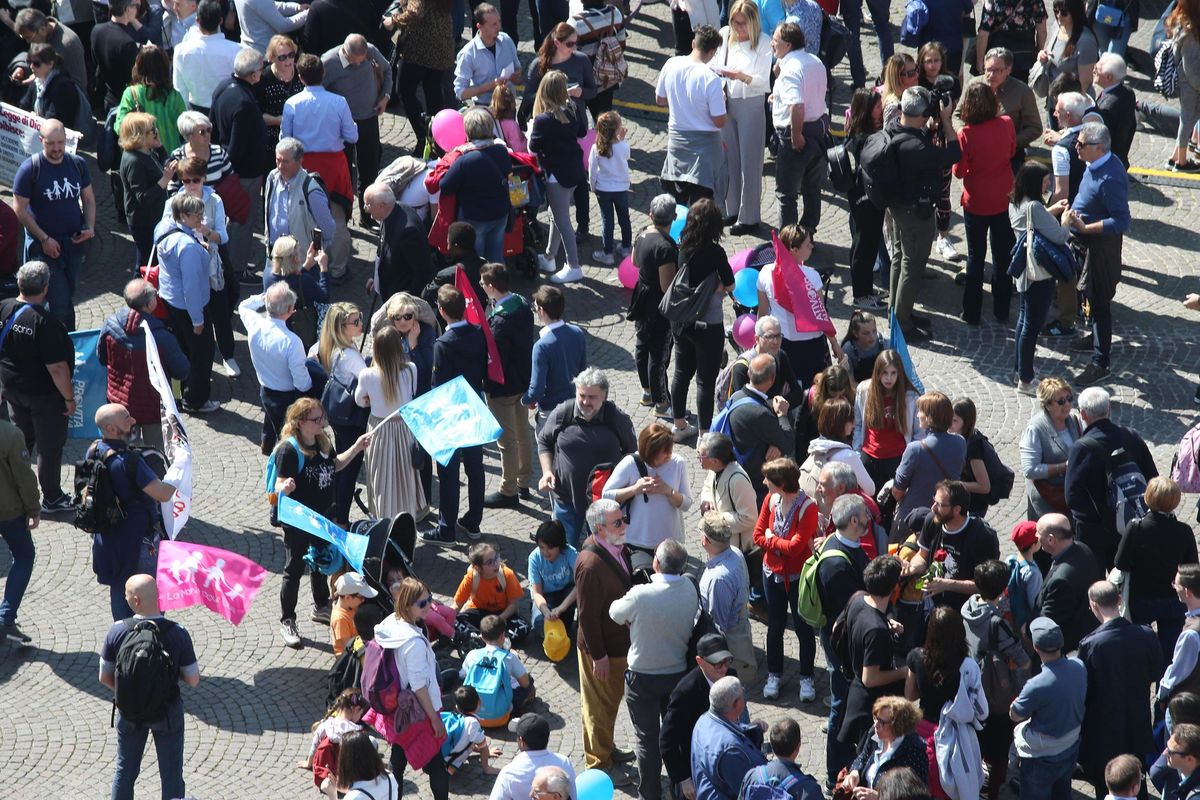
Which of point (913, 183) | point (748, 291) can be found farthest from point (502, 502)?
point (913, 183)

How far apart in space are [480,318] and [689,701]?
4131 mm

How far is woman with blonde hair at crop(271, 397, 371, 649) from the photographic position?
11656mm

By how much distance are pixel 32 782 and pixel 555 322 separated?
4.61 m

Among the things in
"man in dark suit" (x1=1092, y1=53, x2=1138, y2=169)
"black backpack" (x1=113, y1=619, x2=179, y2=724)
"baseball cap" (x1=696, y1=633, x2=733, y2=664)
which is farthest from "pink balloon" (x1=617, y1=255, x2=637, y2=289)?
"black backpack" (x1=113, y1=619, x2=179, y2=724)

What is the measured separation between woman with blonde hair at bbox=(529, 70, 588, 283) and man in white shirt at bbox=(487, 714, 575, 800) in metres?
7.28

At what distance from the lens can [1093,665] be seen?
1004 centimetres

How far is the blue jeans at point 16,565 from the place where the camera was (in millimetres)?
11789

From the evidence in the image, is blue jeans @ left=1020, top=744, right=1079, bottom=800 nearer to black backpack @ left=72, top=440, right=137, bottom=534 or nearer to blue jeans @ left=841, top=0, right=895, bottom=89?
black backpack @ left=72, top=440, right=137, bottom=534

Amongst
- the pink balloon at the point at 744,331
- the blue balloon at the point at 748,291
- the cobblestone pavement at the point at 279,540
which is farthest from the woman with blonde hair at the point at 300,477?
the blue balloon at the point at 748,291

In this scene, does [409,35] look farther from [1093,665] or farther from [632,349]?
[1093,665]

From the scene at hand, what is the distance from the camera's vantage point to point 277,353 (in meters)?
12.9

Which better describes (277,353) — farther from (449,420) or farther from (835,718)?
(835,718)

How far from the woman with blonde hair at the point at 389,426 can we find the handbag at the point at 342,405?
0.26 ft

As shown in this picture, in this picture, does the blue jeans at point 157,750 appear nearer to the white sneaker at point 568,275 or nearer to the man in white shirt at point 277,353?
the man in white shirt at point 277,353
